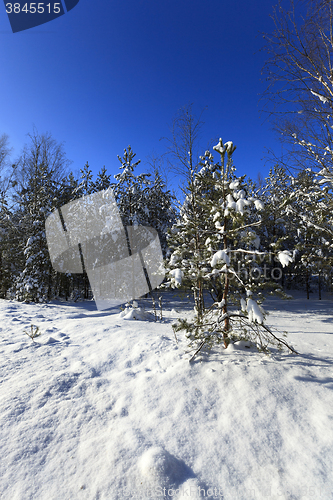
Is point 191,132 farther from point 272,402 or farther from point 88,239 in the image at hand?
point 88,239

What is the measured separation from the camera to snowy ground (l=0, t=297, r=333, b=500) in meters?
1.83

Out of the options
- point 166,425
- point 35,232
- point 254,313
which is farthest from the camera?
point 35,232

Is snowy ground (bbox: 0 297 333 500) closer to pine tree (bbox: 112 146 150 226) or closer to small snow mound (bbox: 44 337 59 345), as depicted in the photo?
small snow mound (bbox: 44 337 59 345)

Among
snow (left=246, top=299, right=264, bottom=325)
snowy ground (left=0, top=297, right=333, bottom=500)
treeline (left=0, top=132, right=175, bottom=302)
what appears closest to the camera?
snowy ground (left=0, top=297, right=333, bottom=500)

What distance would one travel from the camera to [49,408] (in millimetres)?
2605

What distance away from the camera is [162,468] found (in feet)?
6.28


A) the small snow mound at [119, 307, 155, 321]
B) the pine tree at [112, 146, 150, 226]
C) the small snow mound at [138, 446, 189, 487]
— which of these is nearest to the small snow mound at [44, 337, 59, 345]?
the small snow mound at [119, 307, 155, 321]

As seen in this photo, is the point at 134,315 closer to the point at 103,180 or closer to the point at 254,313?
the point at 254,313

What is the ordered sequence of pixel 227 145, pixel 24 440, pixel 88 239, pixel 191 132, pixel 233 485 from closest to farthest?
pixel 233 485
pixel 24 440
pixel 227 145
pixel 191 132
pixel 88 239

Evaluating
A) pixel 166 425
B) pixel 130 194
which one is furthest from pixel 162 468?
pixel 130 194

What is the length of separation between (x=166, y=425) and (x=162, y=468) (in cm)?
51

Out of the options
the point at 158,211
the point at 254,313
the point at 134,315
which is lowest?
the point at 134,315

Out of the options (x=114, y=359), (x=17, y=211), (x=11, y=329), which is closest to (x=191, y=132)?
(x=114, y=359)

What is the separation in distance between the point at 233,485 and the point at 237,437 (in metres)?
0.44
